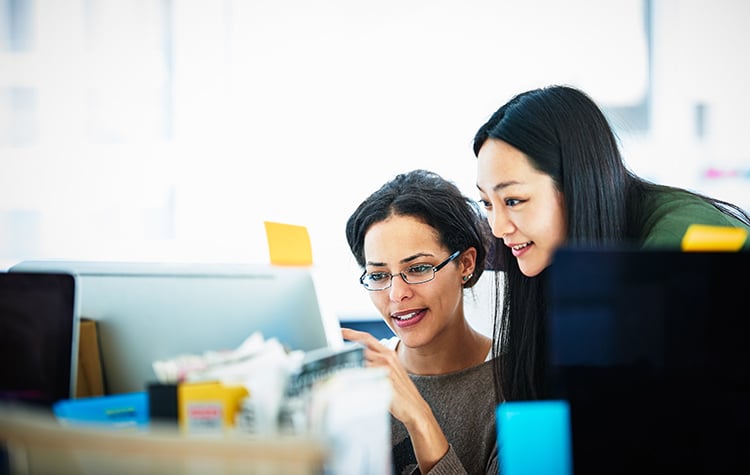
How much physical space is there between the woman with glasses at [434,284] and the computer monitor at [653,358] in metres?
0.93

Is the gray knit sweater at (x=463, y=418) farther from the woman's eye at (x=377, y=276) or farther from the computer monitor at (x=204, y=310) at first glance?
the computer monitor at (x=204, y=310)

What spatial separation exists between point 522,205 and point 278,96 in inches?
66.4

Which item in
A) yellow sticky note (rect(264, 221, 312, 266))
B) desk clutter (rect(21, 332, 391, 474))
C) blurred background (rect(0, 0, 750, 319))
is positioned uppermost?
blurred background (rect(0, 0, 750, 319))

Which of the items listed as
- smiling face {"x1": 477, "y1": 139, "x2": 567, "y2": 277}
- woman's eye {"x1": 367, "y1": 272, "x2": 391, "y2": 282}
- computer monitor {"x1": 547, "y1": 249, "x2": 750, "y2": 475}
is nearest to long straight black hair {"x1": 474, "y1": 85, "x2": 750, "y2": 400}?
smiling face {"x1": 477, "y1": 139, "x2": 567, "y2": 277}

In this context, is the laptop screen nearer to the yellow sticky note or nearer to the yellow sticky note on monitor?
the yellow sticky note

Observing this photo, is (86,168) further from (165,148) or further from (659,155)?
(659,155)

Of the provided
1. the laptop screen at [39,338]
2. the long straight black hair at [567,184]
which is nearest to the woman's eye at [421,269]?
the long straight black hair at [567,184]

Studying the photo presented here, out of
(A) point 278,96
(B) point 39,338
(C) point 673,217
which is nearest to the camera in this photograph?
(B) point 39,338

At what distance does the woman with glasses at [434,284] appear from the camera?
1.81 metres

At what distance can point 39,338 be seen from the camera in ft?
3.67

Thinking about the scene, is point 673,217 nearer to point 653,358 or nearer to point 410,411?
point 410,411

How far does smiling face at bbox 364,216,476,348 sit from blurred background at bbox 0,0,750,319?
4.11 ft

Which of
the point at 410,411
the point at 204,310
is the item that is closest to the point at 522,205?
the point at 410,411

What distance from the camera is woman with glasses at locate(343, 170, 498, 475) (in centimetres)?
181
